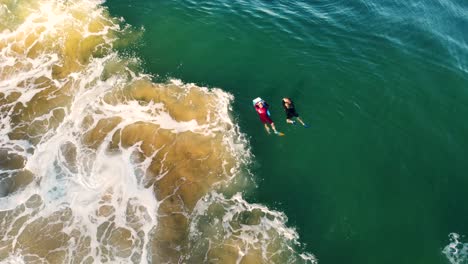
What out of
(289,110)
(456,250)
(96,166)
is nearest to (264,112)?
(289,110)

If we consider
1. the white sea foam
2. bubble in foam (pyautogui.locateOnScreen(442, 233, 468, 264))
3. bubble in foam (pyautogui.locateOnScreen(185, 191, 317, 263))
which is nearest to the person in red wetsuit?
the white sea foam

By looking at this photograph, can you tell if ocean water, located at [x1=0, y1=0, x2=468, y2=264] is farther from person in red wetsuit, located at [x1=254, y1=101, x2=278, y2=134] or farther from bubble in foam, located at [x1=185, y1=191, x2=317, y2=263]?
person in red wetsuit, located at [x1=254, y1=101, x2=278, y2=134]

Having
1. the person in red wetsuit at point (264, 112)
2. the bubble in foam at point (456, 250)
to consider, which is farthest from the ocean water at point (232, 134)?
the person in red wetsuit at point (264, 112)

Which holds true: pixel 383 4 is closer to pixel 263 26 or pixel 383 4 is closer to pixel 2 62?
pixel 263 26

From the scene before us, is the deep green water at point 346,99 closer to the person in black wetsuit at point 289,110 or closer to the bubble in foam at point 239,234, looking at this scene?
the person in black wetsuit at point 289,110

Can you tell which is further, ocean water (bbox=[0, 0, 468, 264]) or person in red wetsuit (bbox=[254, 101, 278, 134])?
person in red wetsuit (bbox=[254, 101, 278, 134])

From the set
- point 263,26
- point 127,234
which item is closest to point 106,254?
point 127,234
